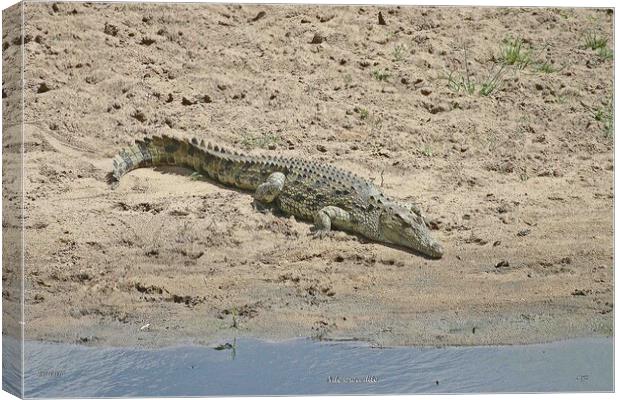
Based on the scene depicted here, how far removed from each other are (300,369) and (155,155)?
91.2 inches

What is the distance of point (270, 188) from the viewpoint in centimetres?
1013

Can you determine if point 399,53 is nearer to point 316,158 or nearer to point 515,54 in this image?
point 515,54

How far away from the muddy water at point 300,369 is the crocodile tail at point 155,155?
62.4 inches

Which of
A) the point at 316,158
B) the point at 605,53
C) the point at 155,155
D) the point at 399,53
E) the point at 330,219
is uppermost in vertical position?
the point at 605,53

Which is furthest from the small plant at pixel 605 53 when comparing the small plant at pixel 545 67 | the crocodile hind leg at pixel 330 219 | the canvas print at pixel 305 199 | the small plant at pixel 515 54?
the crocodile hind leg at pixel 330 219

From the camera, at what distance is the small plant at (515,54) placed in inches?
399

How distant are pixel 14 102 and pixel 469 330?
3.87 meters

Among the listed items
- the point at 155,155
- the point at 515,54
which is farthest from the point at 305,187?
the point at 515,54

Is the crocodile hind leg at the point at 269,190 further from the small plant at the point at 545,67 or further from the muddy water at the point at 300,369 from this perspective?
the small plant at the point at 545,67

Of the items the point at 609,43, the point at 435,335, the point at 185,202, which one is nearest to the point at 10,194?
the point at 185,202

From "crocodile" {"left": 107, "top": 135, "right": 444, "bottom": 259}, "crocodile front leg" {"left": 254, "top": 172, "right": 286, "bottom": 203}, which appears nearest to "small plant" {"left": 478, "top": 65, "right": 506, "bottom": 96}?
"crocodile" {"left": 107, "top": 135, "right": 444, "bottom": 259}

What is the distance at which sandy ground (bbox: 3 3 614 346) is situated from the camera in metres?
9.05

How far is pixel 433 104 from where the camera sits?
10.3 meters

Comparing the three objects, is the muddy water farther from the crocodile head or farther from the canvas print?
the crocodile head
